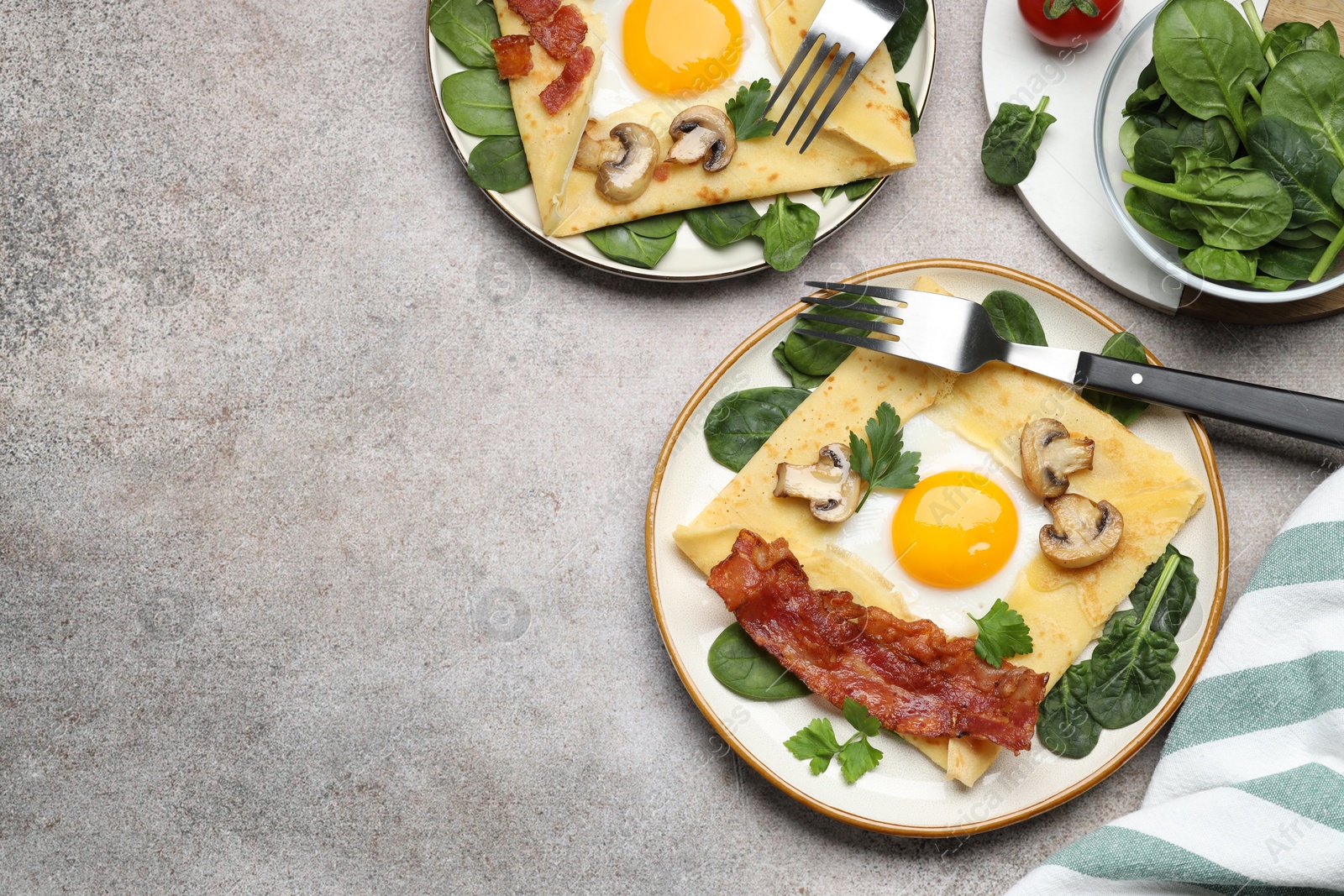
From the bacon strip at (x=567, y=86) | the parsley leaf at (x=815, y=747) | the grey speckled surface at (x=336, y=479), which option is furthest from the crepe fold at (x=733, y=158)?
the parsley leaf at (x=815, y=747)

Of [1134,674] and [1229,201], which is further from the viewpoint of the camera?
[1134,674]

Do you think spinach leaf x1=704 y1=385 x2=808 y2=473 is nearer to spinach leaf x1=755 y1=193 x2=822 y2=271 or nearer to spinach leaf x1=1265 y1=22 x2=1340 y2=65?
spinach leaf x1=755 y1=193 x2=822 y2=271

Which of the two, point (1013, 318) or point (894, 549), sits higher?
point (1013, 318)

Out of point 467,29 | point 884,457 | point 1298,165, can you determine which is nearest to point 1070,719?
point 884,457

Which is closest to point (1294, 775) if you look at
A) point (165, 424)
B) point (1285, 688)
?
point (1285, 688)

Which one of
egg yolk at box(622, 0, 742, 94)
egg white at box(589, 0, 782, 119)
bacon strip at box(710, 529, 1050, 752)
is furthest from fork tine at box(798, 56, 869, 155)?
bacon strip at box(710, 529, 1050, 752)

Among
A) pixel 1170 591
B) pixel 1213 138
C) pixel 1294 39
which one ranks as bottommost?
pixel 1170 591

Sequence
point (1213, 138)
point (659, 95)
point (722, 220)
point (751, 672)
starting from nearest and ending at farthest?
1. point (1213, 138)
2. point (751, 672)
3. point (722, 220)
4. point (659, 95)

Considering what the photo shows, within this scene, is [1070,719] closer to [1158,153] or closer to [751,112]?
[1158,153]
